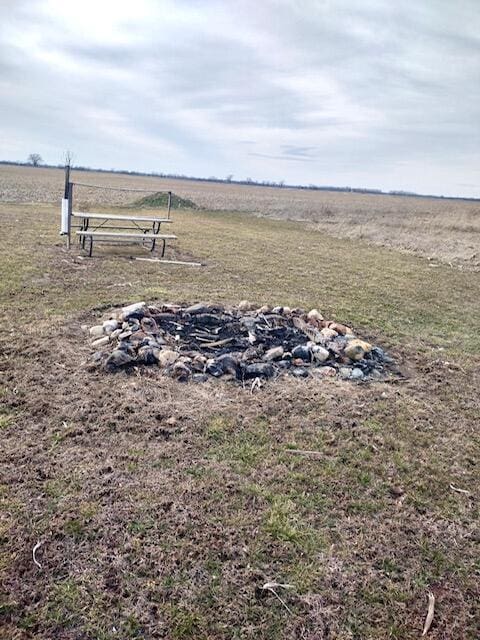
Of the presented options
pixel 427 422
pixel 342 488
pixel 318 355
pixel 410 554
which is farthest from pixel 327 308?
pixel 410 554

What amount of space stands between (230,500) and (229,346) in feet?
6.65

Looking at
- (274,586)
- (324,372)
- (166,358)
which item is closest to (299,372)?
(324,372)

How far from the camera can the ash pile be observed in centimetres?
380

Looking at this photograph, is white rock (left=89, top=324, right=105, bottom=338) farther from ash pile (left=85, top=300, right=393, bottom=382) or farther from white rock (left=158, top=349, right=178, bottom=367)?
white rock (left=158, top=349, right=178, bottom=367)

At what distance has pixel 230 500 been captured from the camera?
2373mm

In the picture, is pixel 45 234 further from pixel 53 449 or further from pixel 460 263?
pixel 460 263

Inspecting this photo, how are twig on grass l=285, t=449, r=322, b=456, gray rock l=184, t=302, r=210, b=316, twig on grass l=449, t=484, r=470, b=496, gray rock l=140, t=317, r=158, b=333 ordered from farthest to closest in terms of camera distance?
gray rock l=184, t=302, r=210, b=316 → gray rock l=140, t=317, r=158, b=333 → twig on grass l=285, t=449, r=322, b=456 → twig on grass l=449, t=484, r=470, b=496

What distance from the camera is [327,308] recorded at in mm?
6211

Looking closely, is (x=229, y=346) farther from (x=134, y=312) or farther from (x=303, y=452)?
(x=303, y=452)

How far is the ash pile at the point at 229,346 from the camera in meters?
3.80

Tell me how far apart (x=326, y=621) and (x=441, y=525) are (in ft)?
3.10

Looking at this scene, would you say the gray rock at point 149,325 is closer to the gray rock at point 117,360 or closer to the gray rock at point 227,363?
the gray rock at point 117,360

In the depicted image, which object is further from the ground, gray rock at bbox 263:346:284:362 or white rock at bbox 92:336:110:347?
gray rock at bbox 263:346:284:362

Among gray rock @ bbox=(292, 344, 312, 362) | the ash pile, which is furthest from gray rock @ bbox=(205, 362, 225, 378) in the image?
gray rock @ bbox=(292, 344, 312, 362)
